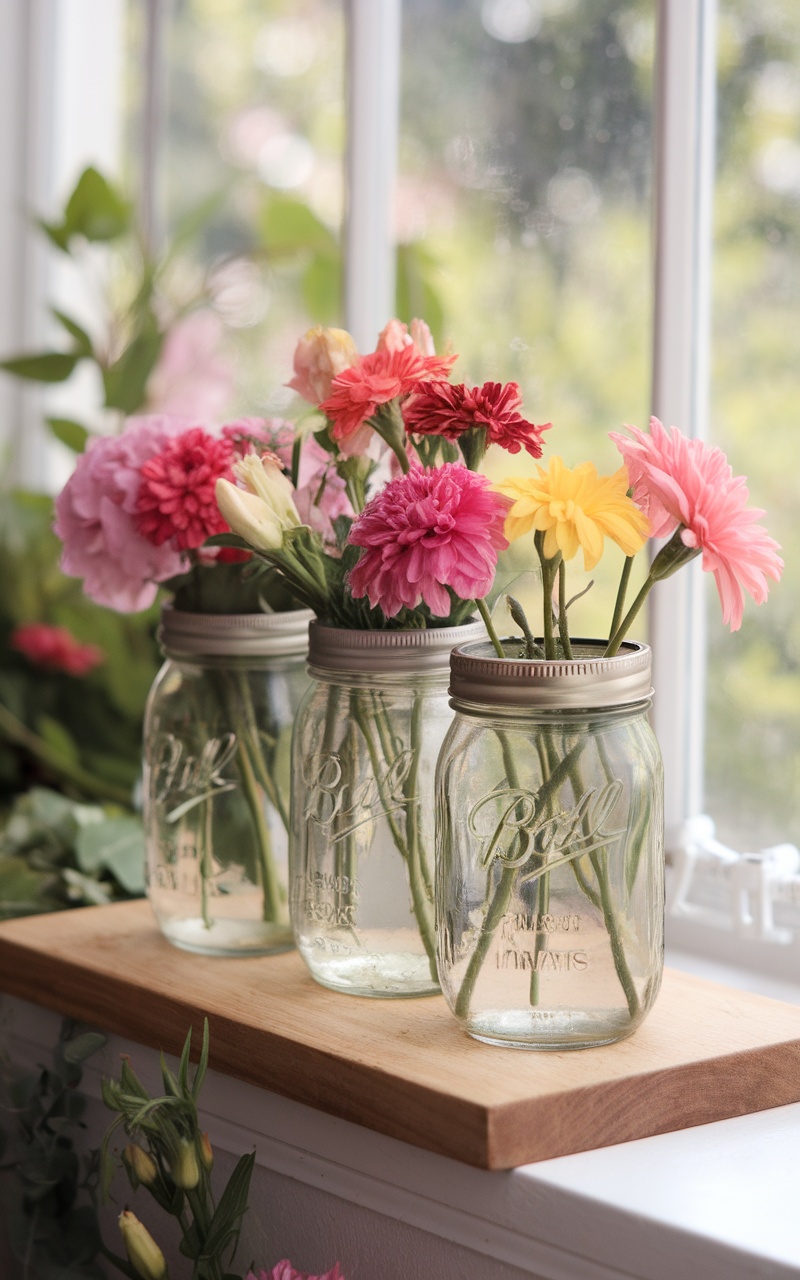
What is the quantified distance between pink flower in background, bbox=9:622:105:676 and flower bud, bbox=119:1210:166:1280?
103 centimetres

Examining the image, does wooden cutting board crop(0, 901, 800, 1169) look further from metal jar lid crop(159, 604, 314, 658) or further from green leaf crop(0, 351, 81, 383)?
green leaf crop(0, 351, 81, 383)

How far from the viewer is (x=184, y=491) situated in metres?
0.96

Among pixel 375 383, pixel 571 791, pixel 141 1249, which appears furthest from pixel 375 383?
pixel 141 1249

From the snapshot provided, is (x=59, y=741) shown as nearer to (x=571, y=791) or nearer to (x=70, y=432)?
(x=70, y=432)

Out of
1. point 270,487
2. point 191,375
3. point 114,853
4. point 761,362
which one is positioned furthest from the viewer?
point 191,375

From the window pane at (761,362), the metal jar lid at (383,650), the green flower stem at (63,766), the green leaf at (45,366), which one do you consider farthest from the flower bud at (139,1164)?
the green leaf at (45,366)

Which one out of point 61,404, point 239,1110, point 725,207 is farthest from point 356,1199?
point 61,404

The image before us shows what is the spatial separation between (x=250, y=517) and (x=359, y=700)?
14cm

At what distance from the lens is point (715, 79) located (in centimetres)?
113

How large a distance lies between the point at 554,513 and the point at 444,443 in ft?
0.55

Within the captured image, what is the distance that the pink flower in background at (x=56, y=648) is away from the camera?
1743mm

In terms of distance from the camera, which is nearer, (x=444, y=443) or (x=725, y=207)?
(x=444, y=443)

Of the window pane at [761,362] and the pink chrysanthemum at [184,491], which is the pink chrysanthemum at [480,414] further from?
the window pane at [761,362]

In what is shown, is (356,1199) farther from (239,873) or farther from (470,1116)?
(239,873)
